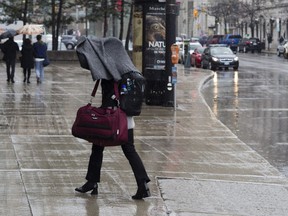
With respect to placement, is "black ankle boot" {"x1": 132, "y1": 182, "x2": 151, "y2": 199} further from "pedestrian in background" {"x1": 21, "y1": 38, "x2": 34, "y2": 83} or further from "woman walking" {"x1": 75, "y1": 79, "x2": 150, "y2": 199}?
"pedestrian in background" {"x1": 21, "y1": 38, "x2": 34, "y2": 83}

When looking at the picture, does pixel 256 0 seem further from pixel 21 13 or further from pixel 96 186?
pixel 96 186

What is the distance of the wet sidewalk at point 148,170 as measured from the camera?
791cm

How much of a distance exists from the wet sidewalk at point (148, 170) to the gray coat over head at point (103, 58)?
142 centimetres

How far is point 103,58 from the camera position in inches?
311

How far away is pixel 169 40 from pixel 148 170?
26.9 ft

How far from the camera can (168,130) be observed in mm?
14094

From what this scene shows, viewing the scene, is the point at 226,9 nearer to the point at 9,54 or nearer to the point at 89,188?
the point at 9,54

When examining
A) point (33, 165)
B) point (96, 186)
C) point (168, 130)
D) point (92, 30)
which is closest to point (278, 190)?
point (96, 186)

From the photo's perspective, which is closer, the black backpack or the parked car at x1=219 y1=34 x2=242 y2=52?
the black backpack

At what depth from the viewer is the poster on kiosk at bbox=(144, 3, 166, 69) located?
18.1 meters

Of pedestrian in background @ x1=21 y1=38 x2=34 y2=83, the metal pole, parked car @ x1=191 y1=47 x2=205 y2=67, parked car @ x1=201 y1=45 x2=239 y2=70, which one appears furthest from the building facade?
the metal pole

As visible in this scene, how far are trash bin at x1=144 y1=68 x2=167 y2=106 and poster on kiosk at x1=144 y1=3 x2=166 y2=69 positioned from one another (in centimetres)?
15

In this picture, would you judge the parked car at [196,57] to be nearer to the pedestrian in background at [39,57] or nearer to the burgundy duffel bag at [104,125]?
the pedestrian in background at [39,57]

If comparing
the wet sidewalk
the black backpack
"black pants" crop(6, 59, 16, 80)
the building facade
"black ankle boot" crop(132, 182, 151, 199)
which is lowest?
the wet sidewalk
